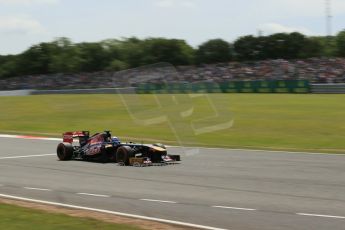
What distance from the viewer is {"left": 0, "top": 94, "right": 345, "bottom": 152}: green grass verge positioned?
2116 cm

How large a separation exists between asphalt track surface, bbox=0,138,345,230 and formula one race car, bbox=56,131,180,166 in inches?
16.2

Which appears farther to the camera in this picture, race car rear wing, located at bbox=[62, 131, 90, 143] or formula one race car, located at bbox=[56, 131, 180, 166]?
race car rear wing, located at bbox=[62, 131, 90, 143]

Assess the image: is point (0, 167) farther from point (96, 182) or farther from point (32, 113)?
point (32, 113)

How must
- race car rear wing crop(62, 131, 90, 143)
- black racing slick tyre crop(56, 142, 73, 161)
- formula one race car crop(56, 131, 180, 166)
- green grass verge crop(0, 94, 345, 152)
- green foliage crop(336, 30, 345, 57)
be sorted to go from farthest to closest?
green foliage crop(336, 30, 345, 57)
green grass verge crop(0, 94, 345, 152)
race car rear wing crop(62, 131, 90, 143)
black racing slick tyre crop(56, 142, 73, 161)
formula one race car crop(56, 131, 180, 166)

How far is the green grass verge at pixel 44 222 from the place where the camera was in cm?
771

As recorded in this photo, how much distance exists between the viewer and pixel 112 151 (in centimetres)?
1605

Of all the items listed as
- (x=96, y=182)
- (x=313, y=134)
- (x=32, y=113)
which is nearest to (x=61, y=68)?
(x=32, y=113)

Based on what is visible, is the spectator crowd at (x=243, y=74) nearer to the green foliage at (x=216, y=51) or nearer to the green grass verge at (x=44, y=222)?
the green foliage at (x=216, y=51)

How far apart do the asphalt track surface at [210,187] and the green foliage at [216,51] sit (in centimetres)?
7347

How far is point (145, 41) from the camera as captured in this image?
100188 millimetres

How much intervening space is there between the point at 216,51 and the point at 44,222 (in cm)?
8414

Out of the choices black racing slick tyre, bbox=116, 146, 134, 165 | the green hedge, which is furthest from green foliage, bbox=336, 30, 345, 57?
black racing slick tyre, bbox=116, 146, 134, 165

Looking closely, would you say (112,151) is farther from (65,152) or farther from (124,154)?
(65,152)

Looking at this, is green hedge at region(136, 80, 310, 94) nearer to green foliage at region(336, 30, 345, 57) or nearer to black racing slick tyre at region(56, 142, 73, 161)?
black racing slick tyre at region(56, 142, 73, 161)
